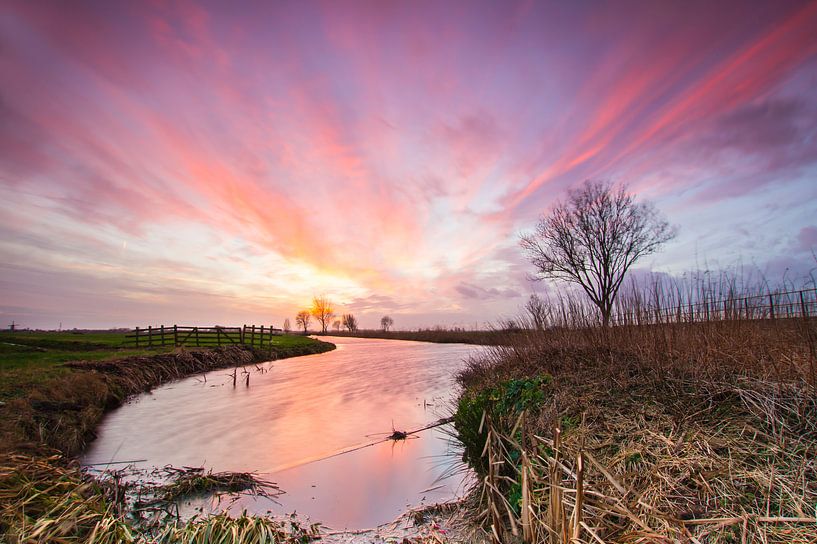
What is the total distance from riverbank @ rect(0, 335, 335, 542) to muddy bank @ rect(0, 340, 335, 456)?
0.07ft

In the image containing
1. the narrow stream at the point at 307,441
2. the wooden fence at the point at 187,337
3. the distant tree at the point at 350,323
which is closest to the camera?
the narrow stream at the point at 307,441

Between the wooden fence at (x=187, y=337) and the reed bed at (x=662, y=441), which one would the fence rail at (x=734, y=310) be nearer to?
the reed bed at (x=662, y=441)

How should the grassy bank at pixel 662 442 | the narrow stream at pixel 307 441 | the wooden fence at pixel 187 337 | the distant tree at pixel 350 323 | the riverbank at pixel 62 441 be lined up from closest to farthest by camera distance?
1. the grassy bank at pixel 662 442
2. the riverbank at pixel 62 441
3. the narrow stream at pixel 307 441
4. the wooden fence at pixel 187 337
5. the distant tree at pixel 350 323

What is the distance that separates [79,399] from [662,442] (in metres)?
A: 14.9

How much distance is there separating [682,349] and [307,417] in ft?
35.5

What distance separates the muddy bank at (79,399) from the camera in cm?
812

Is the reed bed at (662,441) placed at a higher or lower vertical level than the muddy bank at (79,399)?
higher

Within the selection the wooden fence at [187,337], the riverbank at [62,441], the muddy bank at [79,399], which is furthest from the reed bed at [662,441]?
the wooden fence at [187,337]

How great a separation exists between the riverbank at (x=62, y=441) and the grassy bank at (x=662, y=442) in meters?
3.06

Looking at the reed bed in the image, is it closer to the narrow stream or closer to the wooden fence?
the narrow stream

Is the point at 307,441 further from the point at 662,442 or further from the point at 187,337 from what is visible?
the point at 187,337

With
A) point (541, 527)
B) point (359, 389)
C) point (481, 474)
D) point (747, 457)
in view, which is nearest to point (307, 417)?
point (359, 389)

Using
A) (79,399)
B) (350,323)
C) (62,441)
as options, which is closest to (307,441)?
(62,441)

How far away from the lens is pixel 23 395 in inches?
399
